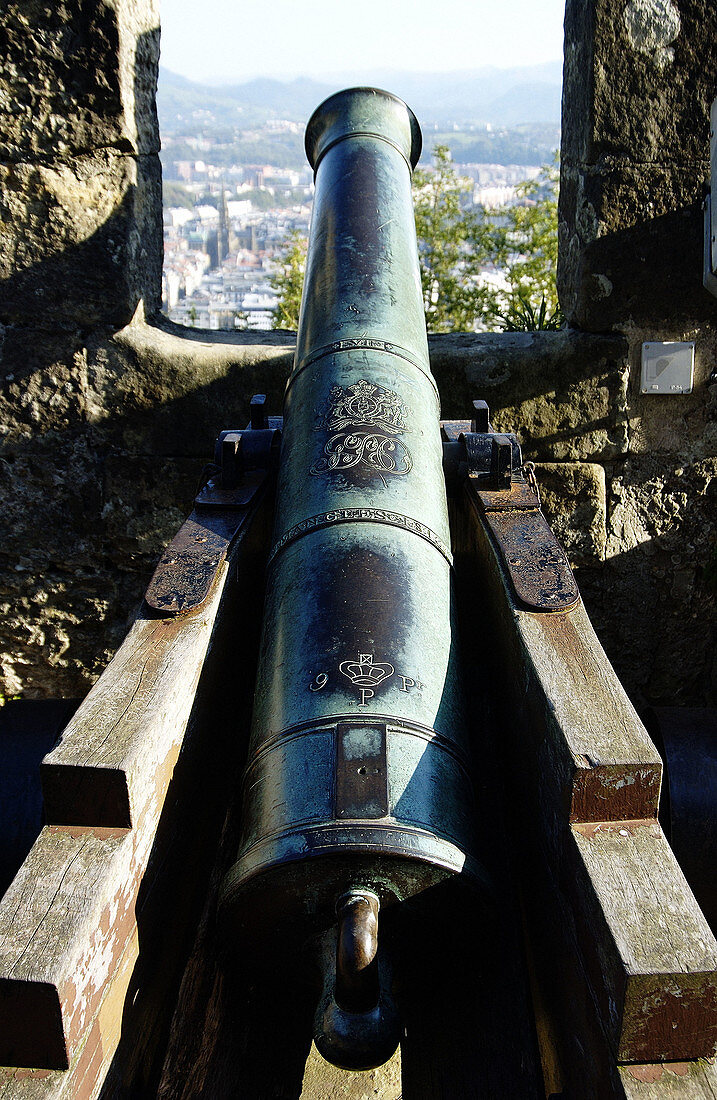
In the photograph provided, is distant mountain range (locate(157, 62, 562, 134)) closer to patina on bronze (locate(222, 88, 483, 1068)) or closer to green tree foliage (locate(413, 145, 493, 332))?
green tree foliage (locate(413, 145, 493, 332))

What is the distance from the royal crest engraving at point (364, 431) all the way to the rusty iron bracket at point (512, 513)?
320 mm

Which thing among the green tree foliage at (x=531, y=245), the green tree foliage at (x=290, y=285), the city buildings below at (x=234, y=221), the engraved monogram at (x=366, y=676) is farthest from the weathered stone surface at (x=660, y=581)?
the city buildings below at (x=234, y=221)

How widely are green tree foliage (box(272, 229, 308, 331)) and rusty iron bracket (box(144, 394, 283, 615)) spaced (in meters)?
7.79

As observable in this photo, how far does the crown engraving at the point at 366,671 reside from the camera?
5.08 feet

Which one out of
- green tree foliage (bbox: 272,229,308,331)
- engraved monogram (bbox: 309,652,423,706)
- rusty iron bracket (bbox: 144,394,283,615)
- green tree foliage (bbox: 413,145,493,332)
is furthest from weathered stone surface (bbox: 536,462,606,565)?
green tree foliage (bbox: 413,145,493,332)

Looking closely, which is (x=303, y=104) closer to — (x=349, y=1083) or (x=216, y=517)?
(x=216, y=517)

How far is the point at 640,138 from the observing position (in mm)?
3074

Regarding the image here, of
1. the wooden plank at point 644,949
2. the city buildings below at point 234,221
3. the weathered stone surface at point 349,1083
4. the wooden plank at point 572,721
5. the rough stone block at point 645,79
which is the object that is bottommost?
the weathered stone surface at point 349,1083

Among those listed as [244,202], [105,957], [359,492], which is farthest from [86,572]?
[244,202]

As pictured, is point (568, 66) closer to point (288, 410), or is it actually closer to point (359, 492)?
point (288, 410)

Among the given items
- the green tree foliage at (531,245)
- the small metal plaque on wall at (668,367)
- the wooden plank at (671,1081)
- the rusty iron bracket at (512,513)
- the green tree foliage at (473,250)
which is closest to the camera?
the wooden plank at (671,1081)

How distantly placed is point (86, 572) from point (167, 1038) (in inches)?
86.1

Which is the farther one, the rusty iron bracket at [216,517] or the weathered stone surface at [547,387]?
the weathered stone surface at [547,387]

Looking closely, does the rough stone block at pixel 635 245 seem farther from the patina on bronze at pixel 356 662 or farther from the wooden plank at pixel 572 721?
the wooden plank at pixel 572 721
